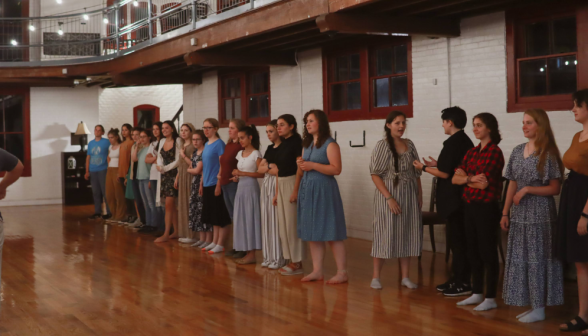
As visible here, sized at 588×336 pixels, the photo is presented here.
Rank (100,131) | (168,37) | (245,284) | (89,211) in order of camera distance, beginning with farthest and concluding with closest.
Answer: (89,211) < (100,131) < (168,37) < (245,284)

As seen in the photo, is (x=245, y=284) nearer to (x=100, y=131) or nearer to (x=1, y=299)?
(x=1, y=299)

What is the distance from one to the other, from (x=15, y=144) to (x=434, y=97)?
35.4ft

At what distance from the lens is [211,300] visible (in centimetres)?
526

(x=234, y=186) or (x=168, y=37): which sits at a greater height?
(x=168, y=37)

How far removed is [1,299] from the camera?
5.44 metres

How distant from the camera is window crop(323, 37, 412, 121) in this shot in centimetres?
803

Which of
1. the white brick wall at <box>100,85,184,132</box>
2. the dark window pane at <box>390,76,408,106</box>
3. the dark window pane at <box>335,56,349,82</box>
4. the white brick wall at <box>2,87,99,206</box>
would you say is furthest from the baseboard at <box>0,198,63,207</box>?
the dark window pane at <box>390,76,408,106</box>

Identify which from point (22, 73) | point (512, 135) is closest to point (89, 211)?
point (22, 73)

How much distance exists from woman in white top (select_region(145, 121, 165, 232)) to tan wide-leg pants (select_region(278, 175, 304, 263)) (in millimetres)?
2833

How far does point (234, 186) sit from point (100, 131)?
4.91 m

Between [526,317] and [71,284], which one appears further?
[71,284]

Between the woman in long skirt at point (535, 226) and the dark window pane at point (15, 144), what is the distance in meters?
12.9

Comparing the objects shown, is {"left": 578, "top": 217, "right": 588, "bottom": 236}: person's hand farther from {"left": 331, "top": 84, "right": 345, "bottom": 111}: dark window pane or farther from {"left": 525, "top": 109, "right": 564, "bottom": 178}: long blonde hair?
{"left": 331, "top": 84, "right": 345, "bottom": 111}: dark window pane

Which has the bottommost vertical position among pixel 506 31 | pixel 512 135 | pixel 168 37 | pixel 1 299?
pixel 1 299
